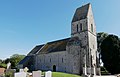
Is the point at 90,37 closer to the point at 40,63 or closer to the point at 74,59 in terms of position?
the point at 74,59

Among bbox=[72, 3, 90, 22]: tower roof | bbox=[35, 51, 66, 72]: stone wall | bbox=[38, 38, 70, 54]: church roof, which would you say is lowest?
bbox=[35, 51, 66, 72]: stone wall

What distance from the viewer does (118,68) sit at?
4016 centimetres

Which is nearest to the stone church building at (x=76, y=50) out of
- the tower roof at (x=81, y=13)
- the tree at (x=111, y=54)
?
the tower roof at (x=81, y=13)

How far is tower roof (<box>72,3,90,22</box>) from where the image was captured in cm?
4097

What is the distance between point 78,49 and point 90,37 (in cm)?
437

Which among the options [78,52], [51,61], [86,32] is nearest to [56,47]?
[51,61]

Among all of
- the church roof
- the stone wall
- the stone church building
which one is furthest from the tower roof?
the stone wall

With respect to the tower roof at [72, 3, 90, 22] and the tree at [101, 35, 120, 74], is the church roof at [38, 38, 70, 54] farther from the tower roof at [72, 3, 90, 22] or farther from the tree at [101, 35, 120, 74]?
the tree at [101, 35, 120, 74]

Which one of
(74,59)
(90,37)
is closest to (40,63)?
(74,59)

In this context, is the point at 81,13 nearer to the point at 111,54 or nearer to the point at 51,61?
the point at 111,54

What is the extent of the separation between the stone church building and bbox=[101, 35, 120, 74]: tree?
384 cm

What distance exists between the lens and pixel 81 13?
1658 inches

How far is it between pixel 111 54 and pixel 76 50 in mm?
9908

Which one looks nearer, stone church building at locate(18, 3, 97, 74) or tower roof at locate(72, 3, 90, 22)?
stone church building at locate(18, 3, 97, 74)
